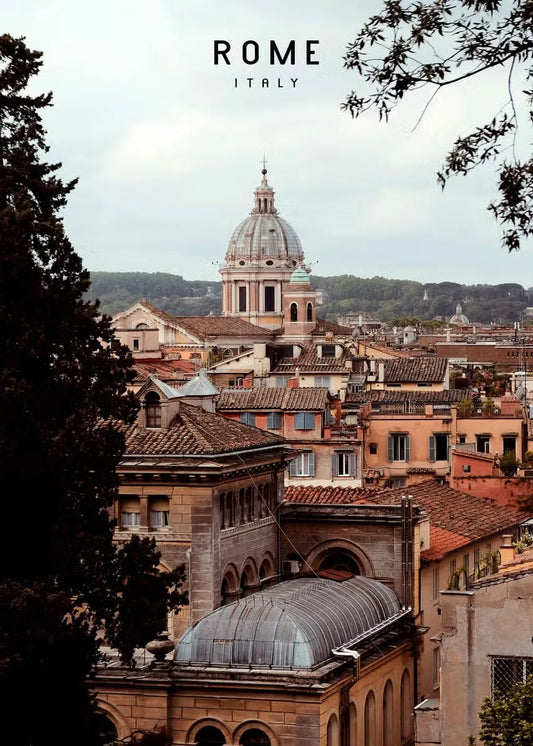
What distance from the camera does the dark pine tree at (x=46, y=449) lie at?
90.5 ft

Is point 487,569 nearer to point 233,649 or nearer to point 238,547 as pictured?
point 238,547

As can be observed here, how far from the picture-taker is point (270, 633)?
34.9 m

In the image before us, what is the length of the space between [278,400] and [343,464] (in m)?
3.35

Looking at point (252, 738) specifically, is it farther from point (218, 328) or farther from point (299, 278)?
point (299, 278)

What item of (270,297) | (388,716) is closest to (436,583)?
(388,716)

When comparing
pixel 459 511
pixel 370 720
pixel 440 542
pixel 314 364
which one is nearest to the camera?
pixel 370 720

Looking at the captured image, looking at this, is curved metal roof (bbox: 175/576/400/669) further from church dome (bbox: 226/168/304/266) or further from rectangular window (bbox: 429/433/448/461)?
church dome (bbox: 226/168/304/266)

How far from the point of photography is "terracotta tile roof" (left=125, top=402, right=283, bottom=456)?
3875cm

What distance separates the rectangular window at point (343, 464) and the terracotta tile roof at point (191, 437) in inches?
840

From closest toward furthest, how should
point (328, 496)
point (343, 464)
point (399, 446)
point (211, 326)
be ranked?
point (328, 496)
point (343, 464)
point (399, 446)
point (211, 326)

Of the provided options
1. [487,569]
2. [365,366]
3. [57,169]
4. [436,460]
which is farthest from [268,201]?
[57,169]

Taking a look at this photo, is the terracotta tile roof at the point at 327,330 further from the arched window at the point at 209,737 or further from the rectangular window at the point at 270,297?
the arched window at the point at 209,737

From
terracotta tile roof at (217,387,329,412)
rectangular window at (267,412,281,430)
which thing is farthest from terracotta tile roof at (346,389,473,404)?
rectangular window at (267,412,281,430)

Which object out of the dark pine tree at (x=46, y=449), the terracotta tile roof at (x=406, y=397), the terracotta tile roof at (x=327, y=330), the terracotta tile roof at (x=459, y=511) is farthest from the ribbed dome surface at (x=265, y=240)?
the dark pine tree at (x=46, y=449)
